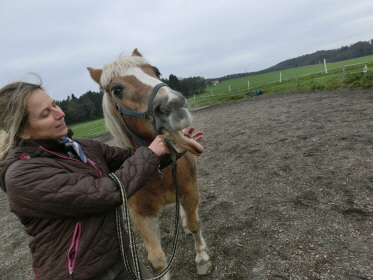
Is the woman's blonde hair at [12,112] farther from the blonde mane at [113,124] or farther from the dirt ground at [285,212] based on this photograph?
the dirt ground at [285,212]

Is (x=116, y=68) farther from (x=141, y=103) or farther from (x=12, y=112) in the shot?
(x=12, y=112)

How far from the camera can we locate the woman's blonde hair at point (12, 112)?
125 centimetres

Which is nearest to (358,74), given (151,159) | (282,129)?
(282,129)

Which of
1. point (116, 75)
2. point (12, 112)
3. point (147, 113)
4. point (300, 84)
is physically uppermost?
point (116, 75)

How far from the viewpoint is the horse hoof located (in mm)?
2797

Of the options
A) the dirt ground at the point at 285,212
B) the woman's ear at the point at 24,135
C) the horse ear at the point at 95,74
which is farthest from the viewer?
the dirt ground at the point at 285,212

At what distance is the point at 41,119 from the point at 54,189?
427mm

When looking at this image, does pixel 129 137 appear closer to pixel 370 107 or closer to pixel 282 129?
pixel 282 129

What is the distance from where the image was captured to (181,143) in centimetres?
167

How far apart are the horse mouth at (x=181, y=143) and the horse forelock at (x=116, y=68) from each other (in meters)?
0.71

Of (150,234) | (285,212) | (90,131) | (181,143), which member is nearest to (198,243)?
(150,234)

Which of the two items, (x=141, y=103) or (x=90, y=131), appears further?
(x=90, y=131)

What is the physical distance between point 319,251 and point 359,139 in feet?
12.9

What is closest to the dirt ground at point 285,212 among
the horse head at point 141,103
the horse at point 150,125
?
the horse at point 150,125
